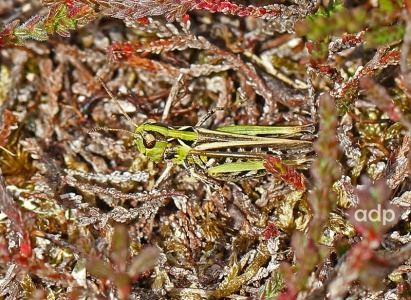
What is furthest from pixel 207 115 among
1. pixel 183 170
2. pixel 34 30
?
pixel 34 30

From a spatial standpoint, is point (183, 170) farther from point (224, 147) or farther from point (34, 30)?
point (34, 30)

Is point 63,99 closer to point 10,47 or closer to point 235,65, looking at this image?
point 10,47

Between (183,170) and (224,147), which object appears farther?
(183,170)

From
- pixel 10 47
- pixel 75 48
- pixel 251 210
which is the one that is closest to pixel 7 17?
pixel 10 47

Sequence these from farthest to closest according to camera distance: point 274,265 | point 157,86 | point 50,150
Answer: point 157,86 → point 50,150 → point 274,265

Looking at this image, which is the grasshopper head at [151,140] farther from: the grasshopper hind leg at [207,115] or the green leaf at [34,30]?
the green leaf at [34,30]

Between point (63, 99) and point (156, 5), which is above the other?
point (156, 5)

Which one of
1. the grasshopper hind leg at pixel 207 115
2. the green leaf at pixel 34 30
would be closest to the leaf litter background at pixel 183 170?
the green leaf at pixel 34 30

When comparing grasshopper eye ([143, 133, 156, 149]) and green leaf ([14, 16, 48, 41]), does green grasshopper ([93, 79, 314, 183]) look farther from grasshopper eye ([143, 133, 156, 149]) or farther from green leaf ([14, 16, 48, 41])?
green leaf ([14, 16, 48, 41])
